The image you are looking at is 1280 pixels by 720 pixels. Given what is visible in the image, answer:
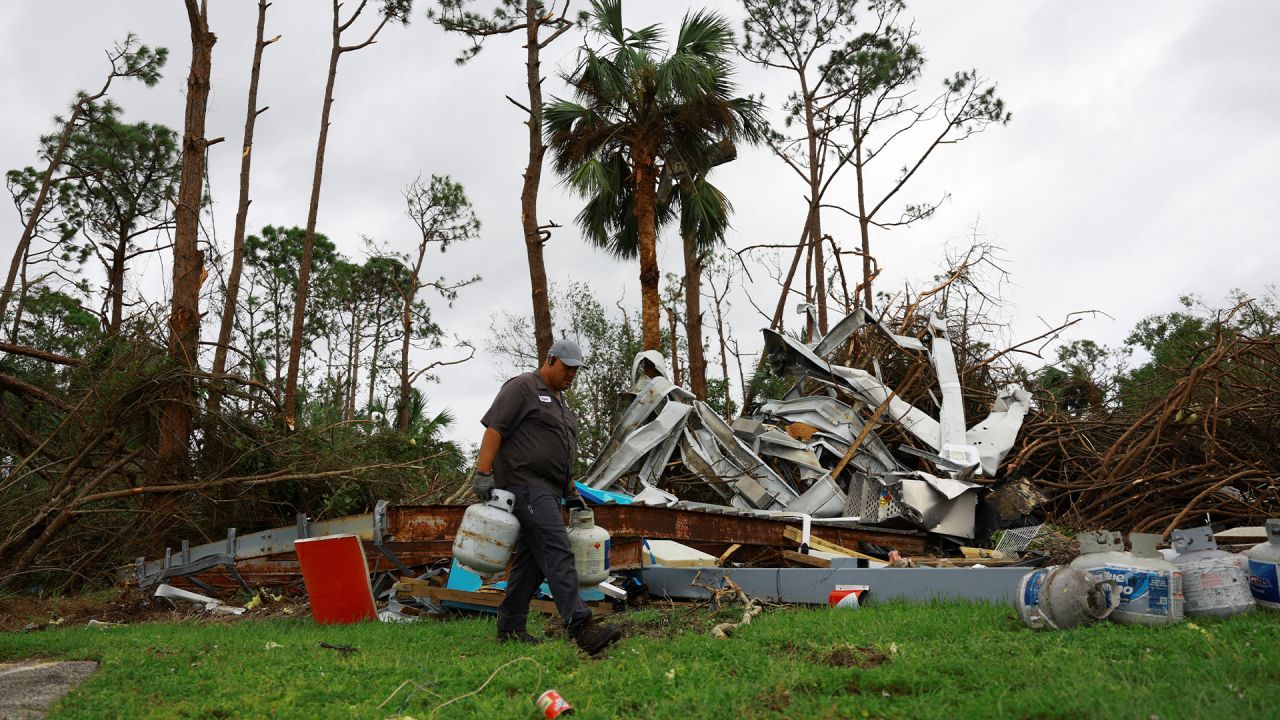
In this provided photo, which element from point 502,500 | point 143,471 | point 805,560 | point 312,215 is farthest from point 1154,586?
point 312,215

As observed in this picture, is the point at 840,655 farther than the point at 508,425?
No

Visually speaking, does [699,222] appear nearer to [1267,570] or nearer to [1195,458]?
[1195,458]

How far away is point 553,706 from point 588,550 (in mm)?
1929

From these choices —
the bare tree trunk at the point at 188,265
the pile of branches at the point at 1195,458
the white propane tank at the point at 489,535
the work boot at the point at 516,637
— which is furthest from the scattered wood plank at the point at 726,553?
the bare tree trunk at the point at 188,265

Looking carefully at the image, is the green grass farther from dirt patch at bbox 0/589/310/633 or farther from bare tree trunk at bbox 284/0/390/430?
bare tree trunk at bbox 284/0/390/430

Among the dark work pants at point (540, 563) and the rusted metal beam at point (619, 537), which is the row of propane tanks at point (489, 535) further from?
the rusted metal beam at point (619, 537)

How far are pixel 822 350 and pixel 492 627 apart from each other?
7140 millimetres

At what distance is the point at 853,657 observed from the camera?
4.13 m

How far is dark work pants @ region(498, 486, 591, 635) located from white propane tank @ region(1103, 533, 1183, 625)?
2656 millimetres

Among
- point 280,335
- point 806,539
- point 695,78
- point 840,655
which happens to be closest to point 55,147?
point 280,335

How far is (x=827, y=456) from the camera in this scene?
11.7m

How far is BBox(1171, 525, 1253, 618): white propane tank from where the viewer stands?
4.48 metres

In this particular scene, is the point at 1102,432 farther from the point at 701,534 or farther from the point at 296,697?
the point at 296,697

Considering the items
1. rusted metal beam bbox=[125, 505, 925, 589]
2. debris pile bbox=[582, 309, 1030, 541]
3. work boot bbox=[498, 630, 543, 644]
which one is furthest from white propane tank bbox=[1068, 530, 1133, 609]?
debris pile bbox=[582, 309, 1030, 541]
